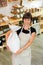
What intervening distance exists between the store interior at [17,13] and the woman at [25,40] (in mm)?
1297

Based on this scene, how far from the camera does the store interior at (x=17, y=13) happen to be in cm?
441

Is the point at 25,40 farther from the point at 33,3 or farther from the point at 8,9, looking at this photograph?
the point at 33,3

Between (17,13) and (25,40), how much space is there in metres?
2.12

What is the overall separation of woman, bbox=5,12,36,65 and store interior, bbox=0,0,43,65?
1297 millimetres

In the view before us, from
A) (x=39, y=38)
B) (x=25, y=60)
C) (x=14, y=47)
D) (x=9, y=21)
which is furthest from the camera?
(x=39, y=38)

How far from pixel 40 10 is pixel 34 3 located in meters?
0.36

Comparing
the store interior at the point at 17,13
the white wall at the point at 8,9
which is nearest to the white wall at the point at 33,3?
the store interior at the point at 17,13

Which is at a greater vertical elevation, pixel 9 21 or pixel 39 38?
pixel 9 21

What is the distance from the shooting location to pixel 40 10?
17.4ft

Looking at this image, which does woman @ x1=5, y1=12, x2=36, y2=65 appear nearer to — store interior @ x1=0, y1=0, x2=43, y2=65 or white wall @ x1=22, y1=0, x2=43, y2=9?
store interior @ x1=0, y1=0, x2=43, y2=65

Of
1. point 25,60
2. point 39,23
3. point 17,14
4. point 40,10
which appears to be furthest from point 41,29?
point 25,60

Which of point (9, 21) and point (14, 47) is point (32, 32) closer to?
point (14, 47)

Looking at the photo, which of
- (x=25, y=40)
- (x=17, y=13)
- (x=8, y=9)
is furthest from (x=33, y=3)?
(x=25, y=40)

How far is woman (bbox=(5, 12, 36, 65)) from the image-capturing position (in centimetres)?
241
